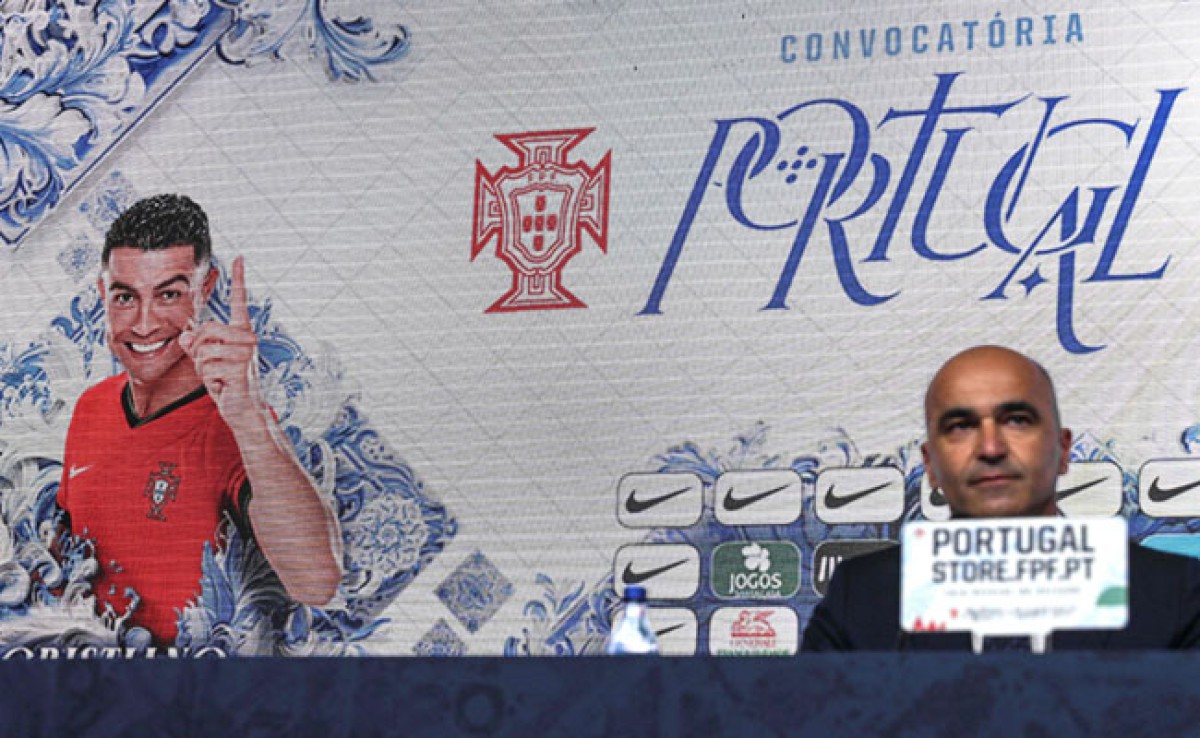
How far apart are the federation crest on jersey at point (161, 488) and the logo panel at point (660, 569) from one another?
799mm

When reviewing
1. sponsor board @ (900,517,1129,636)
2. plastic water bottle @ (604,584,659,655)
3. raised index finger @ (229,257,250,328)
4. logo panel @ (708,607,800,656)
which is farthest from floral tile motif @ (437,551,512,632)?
sponsor board @ (900,517,1129,636)

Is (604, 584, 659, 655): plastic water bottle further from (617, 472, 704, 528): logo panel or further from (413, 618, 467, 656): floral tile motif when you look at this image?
(413, 618, 467, 656): floral tile motif

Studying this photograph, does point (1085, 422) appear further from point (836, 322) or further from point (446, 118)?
point (446, 118)

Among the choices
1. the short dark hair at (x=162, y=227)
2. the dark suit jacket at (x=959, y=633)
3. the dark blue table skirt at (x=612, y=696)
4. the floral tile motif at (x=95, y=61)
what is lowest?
the dark blue table skirt at (x=612, y=696)

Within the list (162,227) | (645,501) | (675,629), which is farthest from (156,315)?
(675,629)

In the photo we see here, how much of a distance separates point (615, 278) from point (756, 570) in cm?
52

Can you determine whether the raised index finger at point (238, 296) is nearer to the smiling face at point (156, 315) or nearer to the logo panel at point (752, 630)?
the smiling face at point (156, 315)

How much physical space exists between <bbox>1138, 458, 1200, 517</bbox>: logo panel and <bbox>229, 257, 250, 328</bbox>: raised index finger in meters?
1.50

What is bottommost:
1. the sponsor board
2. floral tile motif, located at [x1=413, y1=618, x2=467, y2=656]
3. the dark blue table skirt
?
the dark blue table skirt

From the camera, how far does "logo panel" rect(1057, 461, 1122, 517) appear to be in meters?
2.45

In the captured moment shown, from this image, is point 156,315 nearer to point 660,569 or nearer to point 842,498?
point 660,569

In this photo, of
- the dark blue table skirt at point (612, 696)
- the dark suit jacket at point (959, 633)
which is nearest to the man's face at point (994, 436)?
the dark suit jacket at point (959, 633)

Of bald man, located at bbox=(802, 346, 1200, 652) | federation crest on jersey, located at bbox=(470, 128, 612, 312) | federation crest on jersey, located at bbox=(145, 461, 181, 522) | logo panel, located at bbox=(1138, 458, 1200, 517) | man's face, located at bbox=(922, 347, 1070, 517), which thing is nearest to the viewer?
bald man, located at bbox=(802, 346, 1200, 652)

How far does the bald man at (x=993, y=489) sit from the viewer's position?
167 cm
